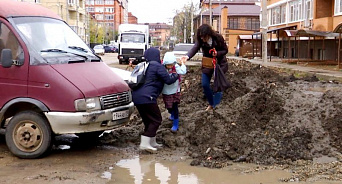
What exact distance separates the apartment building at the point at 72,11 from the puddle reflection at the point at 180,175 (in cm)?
5812

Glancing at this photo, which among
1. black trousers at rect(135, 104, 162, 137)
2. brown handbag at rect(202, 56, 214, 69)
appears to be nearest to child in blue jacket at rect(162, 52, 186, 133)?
black trousers at rect(135, 104, 162, 137)

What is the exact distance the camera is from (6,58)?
22.2 feet

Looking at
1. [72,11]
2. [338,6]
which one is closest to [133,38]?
[338,6]

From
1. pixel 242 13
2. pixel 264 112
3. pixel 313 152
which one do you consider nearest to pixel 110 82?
pixel 264 112

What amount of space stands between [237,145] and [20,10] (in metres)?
4.17

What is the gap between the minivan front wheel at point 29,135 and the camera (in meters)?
6.64

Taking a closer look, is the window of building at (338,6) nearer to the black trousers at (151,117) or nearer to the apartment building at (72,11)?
the black trousers at (151,117)

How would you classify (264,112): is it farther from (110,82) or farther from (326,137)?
(110,82)

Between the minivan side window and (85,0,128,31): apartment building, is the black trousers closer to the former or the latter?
the minivan side window

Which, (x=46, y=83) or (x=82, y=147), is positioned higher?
(x=46, y=83)

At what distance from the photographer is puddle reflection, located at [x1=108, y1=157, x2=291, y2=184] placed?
5672 mm

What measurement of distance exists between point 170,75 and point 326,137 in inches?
105

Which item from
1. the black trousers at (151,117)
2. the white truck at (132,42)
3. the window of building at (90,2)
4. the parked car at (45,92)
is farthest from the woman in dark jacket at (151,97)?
the window of building at (90,2)

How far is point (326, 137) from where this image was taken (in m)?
6.98
